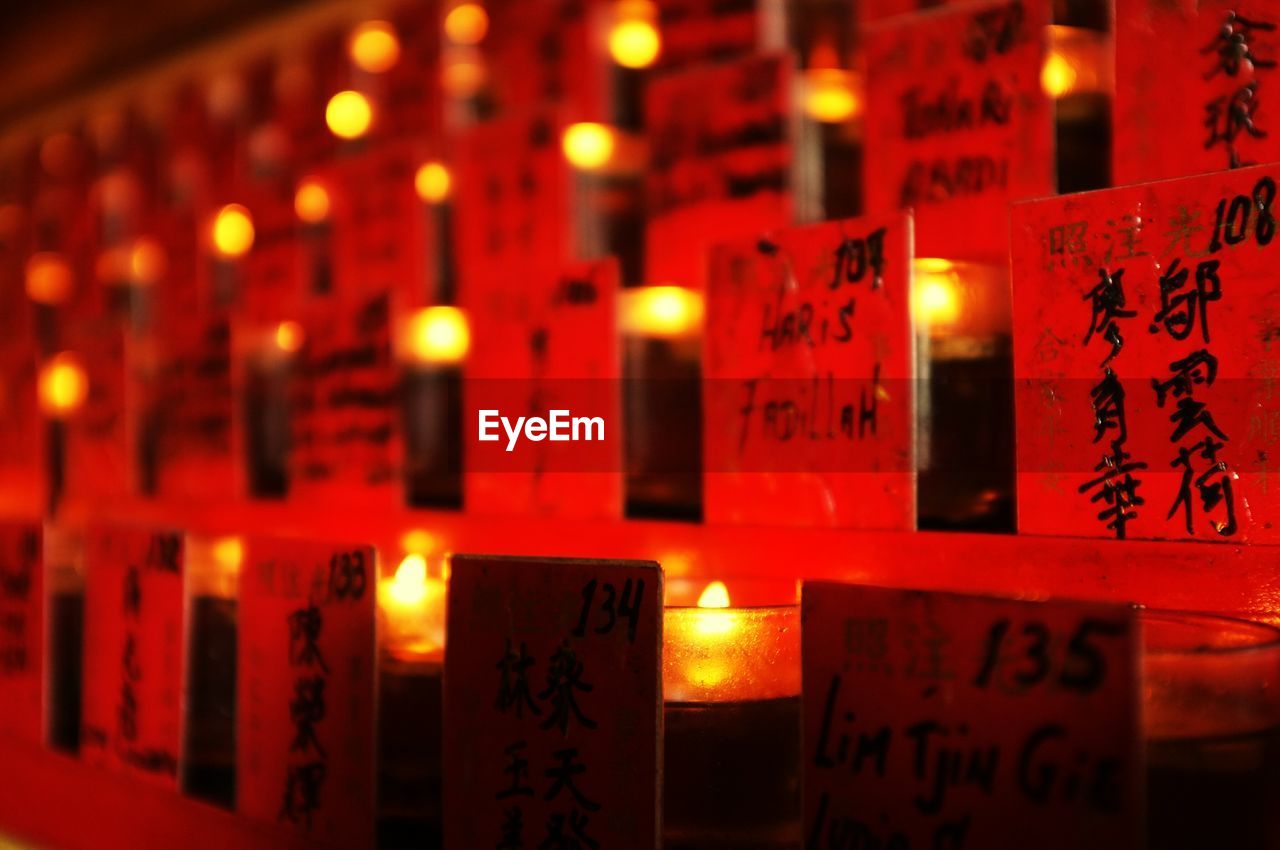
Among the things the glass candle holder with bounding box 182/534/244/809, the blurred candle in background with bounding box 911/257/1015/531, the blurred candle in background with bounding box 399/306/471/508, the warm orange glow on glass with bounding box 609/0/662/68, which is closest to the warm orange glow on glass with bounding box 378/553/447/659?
the glass candle holder with bounding box 182/534/244/809

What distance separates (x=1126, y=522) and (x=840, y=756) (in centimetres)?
30

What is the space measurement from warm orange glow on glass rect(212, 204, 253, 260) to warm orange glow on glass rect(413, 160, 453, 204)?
52 cm

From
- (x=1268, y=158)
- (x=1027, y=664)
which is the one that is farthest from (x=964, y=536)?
(x=1268, y=158)

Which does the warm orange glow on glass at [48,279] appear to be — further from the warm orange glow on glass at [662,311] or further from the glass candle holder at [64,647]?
the warm orange glow on glass at [662,311]

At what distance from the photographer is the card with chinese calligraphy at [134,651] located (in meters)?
1.22

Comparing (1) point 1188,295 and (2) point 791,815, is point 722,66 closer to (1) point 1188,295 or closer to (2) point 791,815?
(1) point 1188,295

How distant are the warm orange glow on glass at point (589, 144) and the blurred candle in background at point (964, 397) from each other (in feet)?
2.07

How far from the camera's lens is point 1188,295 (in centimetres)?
84

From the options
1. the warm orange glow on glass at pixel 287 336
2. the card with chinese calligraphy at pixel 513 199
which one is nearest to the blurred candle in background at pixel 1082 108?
the card with chinese calligraphy at pixel 513 199

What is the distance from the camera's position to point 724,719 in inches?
36.3

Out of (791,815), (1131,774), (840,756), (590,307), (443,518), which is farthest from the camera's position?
(443,518)

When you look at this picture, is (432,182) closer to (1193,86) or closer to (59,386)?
(59,386)

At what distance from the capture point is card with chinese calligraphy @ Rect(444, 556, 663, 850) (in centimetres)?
87

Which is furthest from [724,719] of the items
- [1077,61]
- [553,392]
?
[1077,61]
